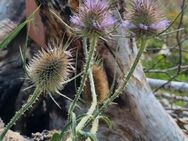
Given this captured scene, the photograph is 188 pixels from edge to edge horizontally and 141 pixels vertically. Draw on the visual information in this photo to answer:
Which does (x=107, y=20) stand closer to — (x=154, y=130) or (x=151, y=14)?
(x=151, y=14)

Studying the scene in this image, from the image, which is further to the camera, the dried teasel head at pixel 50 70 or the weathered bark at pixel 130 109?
the weathered bark at pixel 130 109

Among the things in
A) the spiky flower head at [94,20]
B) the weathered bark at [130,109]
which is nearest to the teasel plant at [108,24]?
the spiky flower head at [94,20]

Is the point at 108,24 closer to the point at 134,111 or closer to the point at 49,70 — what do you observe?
the point at 49,70

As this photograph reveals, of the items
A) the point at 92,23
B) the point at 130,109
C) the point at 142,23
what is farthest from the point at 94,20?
the point at 130,109

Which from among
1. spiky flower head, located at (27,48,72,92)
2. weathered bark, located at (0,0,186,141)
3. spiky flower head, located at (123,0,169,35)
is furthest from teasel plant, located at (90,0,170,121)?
weathered bark, located at (0,0,186,141)

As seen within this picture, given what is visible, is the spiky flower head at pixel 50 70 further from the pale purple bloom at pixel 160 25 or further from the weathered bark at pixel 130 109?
the weathered bark at pixel 130 109

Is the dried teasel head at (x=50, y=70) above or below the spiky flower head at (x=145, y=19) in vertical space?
below

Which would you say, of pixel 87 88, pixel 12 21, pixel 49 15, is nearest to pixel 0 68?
pixel 12 21

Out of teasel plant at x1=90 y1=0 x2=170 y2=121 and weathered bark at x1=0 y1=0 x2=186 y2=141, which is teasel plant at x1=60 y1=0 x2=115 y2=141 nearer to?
teasel plant at x1=90 y1=0 x2=170 y2=121
